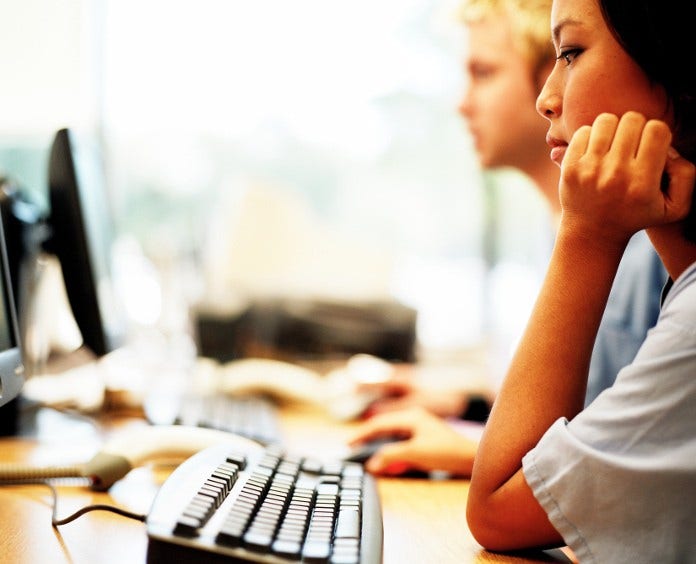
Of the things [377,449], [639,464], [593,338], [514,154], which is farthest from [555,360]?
[514,154]

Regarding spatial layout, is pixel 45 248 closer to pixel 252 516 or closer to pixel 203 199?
pixel 252 516

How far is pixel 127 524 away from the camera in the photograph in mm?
798

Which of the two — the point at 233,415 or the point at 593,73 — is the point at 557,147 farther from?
the point at 233,415

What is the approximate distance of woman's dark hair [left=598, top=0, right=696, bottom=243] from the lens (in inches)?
28.9

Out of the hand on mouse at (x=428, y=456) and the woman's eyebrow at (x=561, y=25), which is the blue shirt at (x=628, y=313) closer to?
the hand on mouse at (x=428, y=456)

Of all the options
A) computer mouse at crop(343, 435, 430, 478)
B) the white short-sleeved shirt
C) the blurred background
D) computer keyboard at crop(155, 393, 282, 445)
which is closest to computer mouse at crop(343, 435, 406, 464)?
computer mouse at crop(343, 435, 430, 478)

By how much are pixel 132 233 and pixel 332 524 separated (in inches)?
94.1

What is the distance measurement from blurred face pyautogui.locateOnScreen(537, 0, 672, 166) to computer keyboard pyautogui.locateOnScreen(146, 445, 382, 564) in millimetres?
452

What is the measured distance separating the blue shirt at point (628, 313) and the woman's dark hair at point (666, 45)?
1.48 ft

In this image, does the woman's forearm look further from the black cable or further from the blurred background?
the blurred background

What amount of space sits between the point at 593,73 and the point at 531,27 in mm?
890

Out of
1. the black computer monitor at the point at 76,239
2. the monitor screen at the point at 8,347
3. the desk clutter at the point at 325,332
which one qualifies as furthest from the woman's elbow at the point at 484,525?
the desk clutter at the point at 325,332

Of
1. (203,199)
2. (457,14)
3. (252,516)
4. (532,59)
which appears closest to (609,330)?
(532,59)

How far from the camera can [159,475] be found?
1.01 metres
